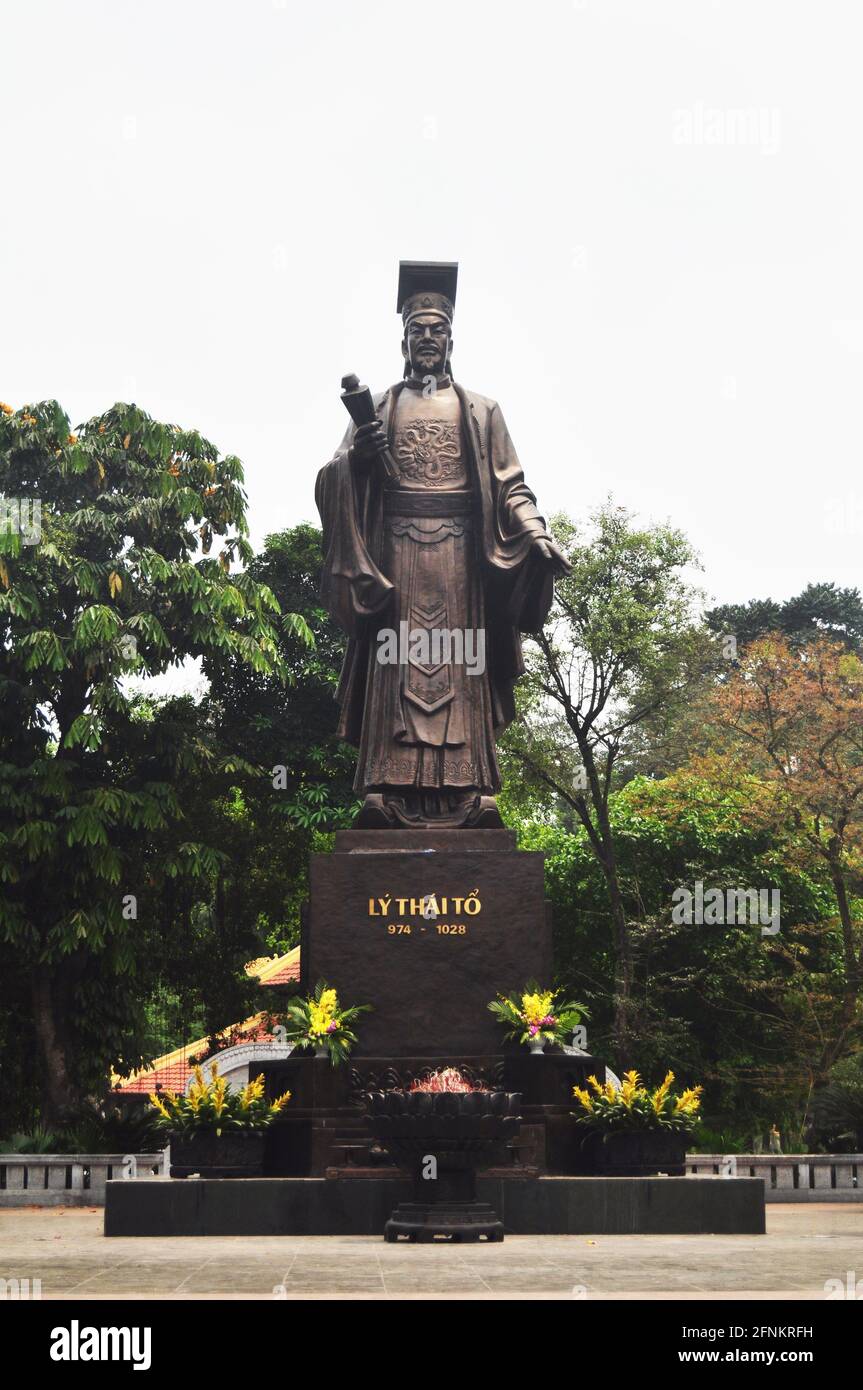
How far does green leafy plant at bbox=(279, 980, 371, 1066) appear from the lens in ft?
36.5

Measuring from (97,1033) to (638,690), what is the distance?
35.0ft

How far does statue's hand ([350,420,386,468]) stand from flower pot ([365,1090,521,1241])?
18.2ft

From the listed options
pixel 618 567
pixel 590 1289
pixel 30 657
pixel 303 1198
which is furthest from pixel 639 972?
pixel 590 1289

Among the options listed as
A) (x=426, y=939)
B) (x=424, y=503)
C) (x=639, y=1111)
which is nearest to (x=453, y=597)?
(x=424, y=503)

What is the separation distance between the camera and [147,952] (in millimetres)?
22562

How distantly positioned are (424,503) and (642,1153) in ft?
18.1

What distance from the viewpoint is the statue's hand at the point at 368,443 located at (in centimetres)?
1264

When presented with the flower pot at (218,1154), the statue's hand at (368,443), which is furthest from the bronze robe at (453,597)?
the flower pot at (218,1154)

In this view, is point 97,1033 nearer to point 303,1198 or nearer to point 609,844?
point 609,844

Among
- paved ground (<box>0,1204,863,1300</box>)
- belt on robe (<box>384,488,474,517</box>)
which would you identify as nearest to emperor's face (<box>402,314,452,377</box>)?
belt on robe (<box>384,488,474,517</box>)

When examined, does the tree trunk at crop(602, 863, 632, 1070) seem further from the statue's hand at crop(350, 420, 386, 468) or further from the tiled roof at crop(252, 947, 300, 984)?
the statue's hand at crop(350, 420, 386, 468)

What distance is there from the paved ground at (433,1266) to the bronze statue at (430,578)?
4.11 meters

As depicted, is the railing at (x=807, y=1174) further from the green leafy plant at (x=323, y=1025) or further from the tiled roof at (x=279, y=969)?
the tiled roof at (x=279, y=969)

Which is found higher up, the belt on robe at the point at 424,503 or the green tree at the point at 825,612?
the green tree at the point at 825,612
